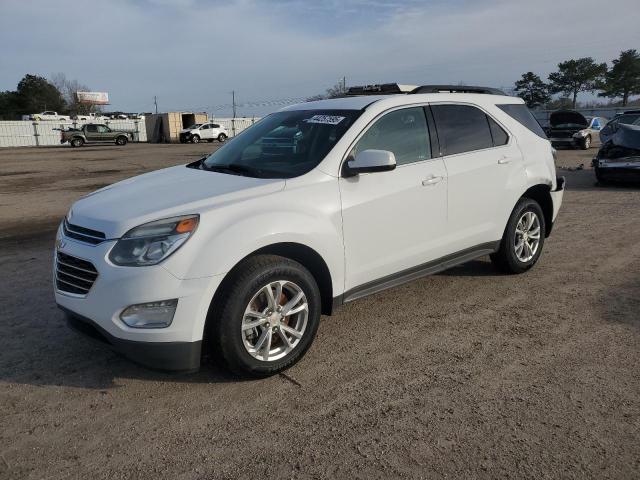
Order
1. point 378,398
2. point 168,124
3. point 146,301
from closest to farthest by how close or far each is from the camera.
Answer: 1. point 146,301
2. point 378,398
3. point 168,124

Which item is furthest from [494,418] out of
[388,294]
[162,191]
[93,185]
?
[93,185]

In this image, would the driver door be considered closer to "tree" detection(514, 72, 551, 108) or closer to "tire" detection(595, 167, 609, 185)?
"tire" detection(595, 167, 609, 185)

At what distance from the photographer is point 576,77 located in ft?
200

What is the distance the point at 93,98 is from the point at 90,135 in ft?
222

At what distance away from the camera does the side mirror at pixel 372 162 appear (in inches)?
148

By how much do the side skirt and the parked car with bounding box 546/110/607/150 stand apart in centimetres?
1911

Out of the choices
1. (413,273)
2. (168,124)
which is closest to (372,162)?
(413,273)

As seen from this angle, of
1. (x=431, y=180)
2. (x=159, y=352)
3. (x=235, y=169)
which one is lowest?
(x=159, y=352)

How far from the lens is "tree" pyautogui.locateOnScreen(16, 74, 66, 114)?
79.5 metres

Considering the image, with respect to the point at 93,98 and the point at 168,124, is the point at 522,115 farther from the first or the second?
the point at 93,98

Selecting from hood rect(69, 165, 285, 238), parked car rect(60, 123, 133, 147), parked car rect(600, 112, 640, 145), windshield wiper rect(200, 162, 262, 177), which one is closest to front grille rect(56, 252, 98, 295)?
hood rect(69, 165, 285, 238)

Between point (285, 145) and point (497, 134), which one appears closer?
point (285, 145)

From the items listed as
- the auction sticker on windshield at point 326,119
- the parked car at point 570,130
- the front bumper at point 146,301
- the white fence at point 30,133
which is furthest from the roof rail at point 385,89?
the white fence at point 30,133

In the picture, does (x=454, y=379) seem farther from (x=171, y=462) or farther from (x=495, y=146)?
(x=495, y=146)
